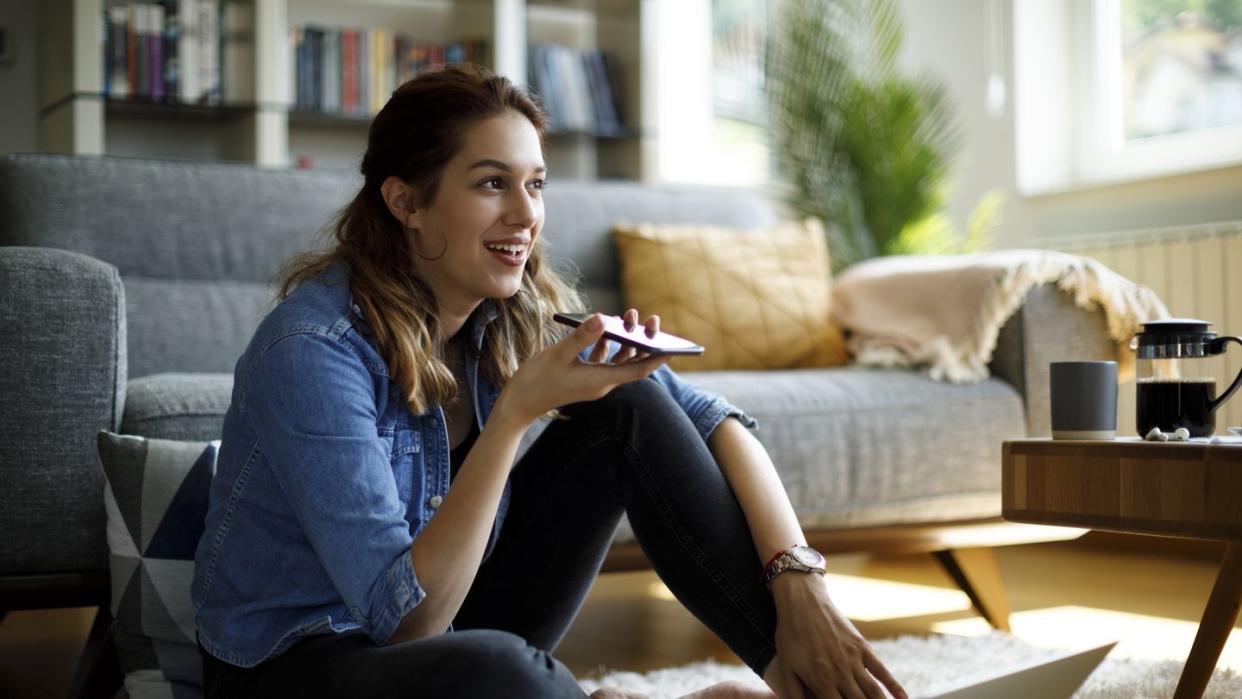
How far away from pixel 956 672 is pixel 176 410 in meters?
1.17

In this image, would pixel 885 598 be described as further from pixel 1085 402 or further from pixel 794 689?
pixel 794 689

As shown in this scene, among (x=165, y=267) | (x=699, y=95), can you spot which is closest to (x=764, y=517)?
(x=165, y=267)

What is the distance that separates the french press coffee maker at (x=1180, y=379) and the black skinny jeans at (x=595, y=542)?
494mm

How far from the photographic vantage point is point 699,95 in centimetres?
461

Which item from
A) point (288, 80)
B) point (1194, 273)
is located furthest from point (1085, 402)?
point (288, 80)

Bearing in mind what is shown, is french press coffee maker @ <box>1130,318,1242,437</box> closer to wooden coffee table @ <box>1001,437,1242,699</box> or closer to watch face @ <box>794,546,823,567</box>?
wooden coffee table @ <box>1001,437,1242,699</box>

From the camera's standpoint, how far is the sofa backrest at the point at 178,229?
2188 millimetres

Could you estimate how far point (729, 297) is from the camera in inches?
102

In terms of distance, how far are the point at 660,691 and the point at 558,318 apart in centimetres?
78

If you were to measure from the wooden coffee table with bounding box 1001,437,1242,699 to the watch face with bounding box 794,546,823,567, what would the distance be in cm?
A: 27

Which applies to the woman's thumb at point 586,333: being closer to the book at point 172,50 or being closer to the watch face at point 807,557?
the watch face at point 807,557

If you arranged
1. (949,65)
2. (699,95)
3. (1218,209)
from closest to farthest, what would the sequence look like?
(1218,209) < (949,65) < (699,95)

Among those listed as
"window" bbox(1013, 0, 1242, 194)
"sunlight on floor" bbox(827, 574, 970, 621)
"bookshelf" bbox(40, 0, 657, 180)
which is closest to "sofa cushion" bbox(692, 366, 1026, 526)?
"sunlight on floor" bbox(827, 574, 970, 621)

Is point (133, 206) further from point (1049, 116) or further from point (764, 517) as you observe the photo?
point (1049, 116)
